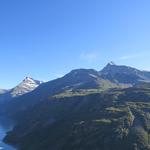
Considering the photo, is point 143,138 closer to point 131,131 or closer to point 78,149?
point 131,131

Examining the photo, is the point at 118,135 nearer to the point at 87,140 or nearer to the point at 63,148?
the point at 87,140

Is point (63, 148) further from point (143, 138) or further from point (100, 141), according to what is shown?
point (143, 138)

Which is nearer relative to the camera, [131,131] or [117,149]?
[117,149]

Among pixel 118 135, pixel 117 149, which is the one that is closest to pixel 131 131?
pixel 118 135

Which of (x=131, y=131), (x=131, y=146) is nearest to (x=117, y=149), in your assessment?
(x=131, y=146)

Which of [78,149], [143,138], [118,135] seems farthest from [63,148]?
[143,138]

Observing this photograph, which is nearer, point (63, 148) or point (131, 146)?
point (131, 146)

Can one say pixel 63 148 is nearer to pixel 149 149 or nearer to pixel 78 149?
pixel 78 149
